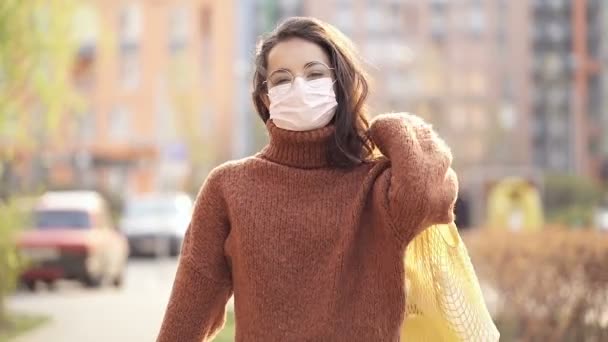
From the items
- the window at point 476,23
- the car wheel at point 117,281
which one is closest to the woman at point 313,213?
the car wheel at point 117,281

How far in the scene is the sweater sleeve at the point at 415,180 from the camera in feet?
8.87

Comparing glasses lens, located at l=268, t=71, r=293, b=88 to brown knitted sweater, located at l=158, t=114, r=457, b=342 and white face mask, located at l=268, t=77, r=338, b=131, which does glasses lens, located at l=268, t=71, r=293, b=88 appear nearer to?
white face mask, located at l=268, t=77, r=338, b=131

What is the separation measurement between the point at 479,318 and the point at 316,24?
2.71 ft

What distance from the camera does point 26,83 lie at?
39.2ft

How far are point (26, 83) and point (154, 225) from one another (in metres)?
17.6

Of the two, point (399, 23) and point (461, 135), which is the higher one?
point (399, 23)

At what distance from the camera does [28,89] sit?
12.3 meters

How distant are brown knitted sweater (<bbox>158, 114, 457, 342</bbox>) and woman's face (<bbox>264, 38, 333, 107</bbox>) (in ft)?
0.50

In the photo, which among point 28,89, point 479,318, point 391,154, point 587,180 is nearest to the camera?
point 391,154

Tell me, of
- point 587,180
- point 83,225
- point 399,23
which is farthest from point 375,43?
point 83,225

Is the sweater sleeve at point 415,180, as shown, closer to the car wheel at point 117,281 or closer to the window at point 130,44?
the car wheel at point 117,281

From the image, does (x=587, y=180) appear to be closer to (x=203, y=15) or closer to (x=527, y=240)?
(x=203, y=15)

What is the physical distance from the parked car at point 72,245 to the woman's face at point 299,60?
590 inches

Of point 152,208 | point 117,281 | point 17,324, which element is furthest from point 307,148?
point 152,208
